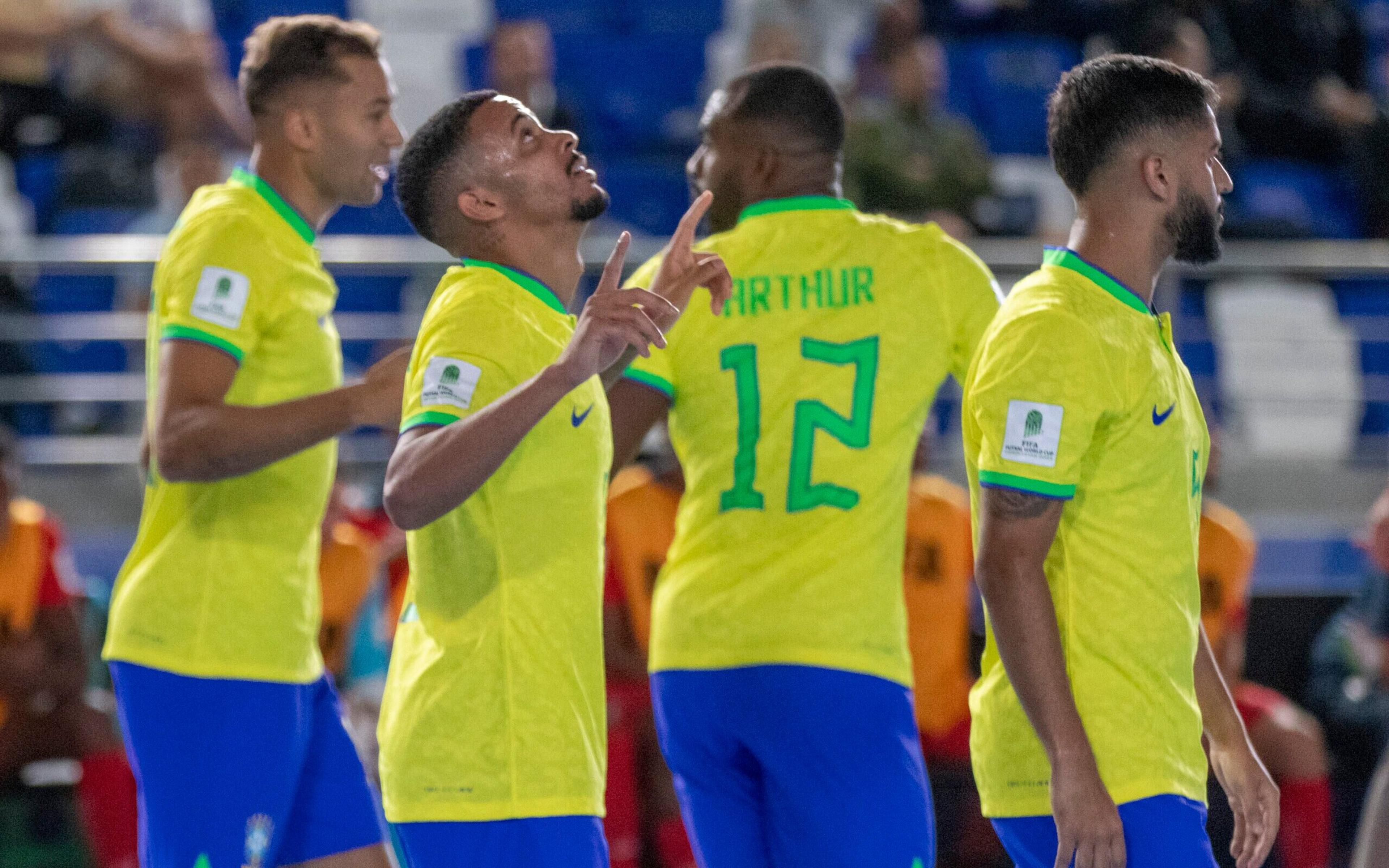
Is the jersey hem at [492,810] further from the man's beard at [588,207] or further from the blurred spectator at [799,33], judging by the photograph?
the blurred spectator at [799,33]

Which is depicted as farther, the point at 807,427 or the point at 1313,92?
the point at 1313,92

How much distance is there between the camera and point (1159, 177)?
2.78 m

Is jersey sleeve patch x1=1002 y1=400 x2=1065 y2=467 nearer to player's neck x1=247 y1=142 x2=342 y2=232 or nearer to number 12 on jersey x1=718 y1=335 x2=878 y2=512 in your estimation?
number 12 on jersey x1=718 y1=335 x2=878 y2=512

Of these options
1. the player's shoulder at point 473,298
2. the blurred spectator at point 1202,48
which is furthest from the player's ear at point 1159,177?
the blurred spectator at point 1202,48

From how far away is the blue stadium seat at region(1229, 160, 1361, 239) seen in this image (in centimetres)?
909

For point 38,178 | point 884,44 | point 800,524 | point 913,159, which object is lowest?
point 800,524

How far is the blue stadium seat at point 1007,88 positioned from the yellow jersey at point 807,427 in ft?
20.5

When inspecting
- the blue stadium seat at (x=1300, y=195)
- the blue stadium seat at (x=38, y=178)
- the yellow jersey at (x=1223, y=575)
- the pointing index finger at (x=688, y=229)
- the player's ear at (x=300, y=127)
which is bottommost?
the yellow jersey at (x=1223, y=575)

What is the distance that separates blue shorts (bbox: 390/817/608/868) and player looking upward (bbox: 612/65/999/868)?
682 millimetres

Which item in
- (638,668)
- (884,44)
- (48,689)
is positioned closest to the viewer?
(48,689)

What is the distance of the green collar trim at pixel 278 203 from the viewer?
3672 millimetres

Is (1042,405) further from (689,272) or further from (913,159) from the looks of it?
(913,159)

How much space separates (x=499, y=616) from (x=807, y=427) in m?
0.91

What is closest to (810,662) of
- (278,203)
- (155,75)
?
(278,203)
